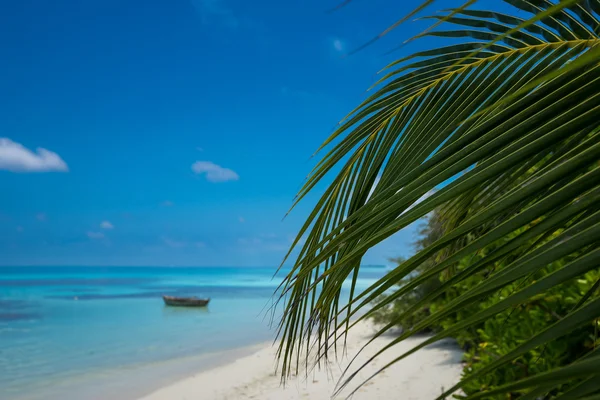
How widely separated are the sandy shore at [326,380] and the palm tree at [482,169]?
12.2ft

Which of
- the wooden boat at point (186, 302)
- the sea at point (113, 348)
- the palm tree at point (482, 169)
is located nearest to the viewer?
the palm tree at point (482, 169)

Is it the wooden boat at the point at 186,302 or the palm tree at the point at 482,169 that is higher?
the wooden boat at the point at 186,302

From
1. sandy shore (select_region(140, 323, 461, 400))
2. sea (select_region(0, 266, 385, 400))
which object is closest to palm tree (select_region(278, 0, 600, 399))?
sandy shore (select_region(140, 323, 461, 400))

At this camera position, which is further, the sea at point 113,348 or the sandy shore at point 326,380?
the sea at point 113,348

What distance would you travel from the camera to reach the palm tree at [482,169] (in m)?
0.43

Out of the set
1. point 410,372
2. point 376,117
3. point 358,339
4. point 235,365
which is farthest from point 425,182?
point 358,339

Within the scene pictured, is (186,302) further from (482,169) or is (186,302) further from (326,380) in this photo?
(482,169)

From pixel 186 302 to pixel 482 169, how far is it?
96.5 feet

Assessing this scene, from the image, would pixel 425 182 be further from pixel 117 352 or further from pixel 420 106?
pixel 117 352

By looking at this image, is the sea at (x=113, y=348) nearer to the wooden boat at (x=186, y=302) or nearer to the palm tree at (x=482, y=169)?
the wooden boat at (x=186, y=302)

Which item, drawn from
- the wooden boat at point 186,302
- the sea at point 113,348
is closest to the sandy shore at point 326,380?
the sea at point 113,348

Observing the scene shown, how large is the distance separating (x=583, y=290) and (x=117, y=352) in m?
15.7

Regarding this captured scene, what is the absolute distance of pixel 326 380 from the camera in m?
8.44

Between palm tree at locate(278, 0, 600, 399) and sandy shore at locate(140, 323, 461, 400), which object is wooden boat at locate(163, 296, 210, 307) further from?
palm tree at locate(278, 0, 600, 399)
